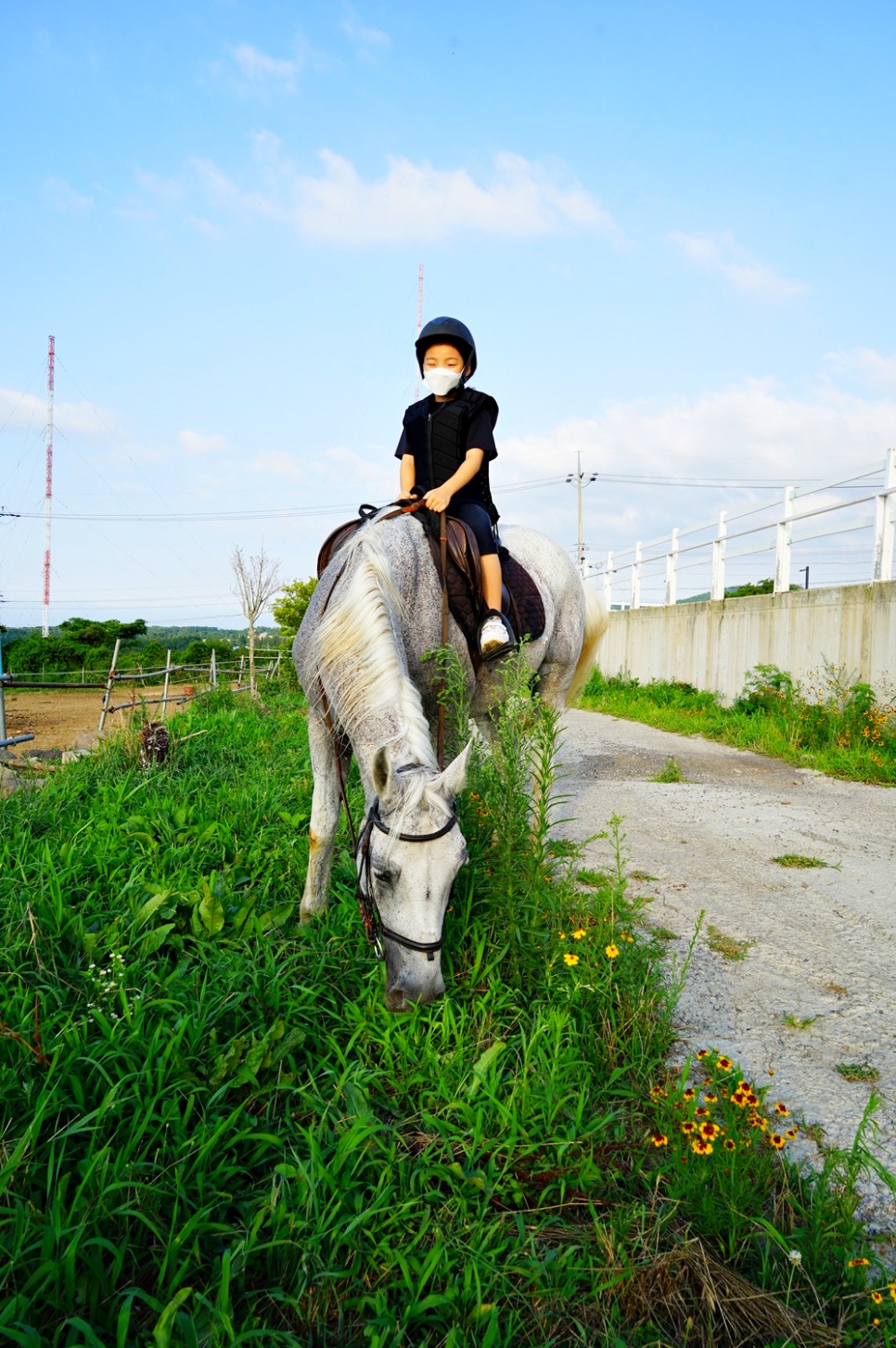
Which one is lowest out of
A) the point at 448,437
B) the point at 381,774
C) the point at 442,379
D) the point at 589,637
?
the point at 381,774

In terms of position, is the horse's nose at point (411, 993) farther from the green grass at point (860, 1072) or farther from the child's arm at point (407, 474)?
the child's arm at point (407, 474)

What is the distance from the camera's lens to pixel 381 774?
225 cm

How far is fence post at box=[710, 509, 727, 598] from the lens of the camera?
11758 millimetres

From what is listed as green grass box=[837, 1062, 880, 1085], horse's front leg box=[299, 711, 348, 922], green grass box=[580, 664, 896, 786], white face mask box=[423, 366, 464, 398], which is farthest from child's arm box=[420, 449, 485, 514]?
green grass box=[580, 664, 896, 786]

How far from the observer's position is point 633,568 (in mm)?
16078

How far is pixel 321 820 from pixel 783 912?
7.62 feet

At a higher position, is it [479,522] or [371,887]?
[479,522]

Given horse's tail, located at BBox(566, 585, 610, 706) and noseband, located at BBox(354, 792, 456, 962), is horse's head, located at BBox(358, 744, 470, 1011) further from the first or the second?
horse's tail, located at BBox(566, 585, 610, 706)

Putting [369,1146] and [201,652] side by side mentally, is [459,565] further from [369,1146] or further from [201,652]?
[201,652]

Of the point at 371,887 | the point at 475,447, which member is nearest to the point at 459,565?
the point at 475,447

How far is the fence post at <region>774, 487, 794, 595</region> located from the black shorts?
711 centimetres

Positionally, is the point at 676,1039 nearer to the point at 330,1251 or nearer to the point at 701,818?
the point at 330,1251

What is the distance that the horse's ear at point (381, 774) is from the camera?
221 centimetres

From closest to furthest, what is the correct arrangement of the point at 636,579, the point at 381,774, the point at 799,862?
the point at 381,774 < the point at 799,862 < the point at 636,579
